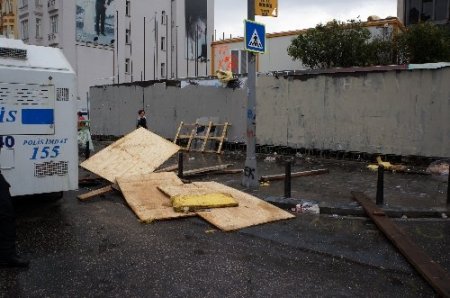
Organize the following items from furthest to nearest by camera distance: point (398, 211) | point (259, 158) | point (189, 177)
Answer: point (259, 158)
point (189, 177)
point (398, 211)

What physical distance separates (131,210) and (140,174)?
159 cm

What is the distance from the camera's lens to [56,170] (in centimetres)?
705

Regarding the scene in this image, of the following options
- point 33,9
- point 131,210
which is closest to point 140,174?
point 131,210

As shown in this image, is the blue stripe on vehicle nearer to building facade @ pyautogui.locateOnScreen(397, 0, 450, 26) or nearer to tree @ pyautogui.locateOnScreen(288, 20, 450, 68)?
tree @ pyautogui.locateOnScreen(288, 20, 450, 68)

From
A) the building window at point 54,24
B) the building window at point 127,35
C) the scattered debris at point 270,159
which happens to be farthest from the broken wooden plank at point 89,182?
the building window at point 127,35

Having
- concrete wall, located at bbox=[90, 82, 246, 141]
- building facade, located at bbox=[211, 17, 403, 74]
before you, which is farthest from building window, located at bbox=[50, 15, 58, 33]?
concrete wall, located at bbox=[90, 82, 246, 141]

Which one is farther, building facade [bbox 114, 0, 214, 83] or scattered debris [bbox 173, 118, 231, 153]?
building facade [bbox 114, 0, 214, 83]

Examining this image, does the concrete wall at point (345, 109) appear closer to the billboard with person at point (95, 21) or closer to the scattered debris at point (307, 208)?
the scattered debris at point (307, 208)

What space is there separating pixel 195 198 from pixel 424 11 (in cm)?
2800

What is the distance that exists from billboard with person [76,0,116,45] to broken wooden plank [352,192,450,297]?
3617 cm

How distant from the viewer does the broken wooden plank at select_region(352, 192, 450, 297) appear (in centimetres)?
431

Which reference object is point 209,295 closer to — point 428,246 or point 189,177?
point 428,246

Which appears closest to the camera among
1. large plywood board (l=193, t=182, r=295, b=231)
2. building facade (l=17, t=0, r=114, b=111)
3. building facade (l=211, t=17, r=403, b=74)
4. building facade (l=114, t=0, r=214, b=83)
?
large plywood board (l=193, t=182, r=295, b=231)

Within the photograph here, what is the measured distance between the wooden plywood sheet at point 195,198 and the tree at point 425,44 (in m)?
17.6
